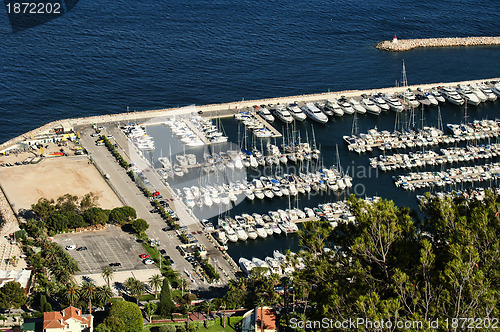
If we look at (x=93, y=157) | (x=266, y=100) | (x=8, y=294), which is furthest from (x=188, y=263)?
(x=266, y=100)

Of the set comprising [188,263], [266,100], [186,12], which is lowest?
[188,263]

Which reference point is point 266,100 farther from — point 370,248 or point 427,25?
point 370,248

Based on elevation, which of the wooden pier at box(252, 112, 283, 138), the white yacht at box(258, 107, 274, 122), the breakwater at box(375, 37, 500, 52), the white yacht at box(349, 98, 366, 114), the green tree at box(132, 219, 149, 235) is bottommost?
the green tree at box(132, 219, 149, 235)

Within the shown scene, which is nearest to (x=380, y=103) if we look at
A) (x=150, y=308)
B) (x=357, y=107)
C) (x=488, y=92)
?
(x=357, y=107)

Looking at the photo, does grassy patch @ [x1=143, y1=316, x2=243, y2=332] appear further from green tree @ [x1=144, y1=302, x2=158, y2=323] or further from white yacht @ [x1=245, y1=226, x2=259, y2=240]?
white yacht @ [x1=245, y1=226, x2=259, y2=240]

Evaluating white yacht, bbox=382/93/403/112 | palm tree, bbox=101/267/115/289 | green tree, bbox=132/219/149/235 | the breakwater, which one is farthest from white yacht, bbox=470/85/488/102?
palm tree, bbox=101/267/115/289
